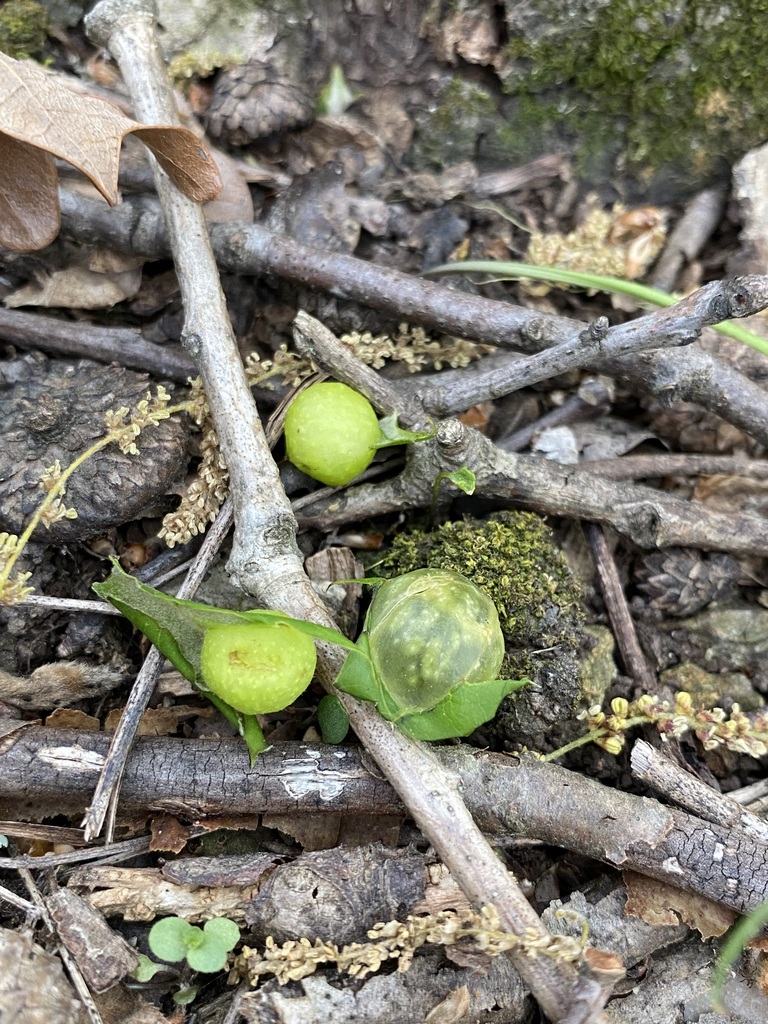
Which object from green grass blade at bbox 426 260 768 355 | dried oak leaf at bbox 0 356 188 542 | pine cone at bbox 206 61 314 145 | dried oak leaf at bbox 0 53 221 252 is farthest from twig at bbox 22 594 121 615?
pine cone at bbox 206 61 314 145

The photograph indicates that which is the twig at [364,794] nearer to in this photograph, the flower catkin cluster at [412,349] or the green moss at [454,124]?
the flower catkin cluster at [412,349]

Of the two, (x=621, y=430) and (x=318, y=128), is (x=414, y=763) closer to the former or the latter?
(x=621, y=430)

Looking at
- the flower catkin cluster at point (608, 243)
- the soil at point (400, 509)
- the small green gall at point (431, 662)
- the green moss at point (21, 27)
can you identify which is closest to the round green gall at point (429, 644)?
the small green gall at point (431, 662)

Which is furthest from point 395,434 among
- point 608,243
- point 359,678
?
point 608,243

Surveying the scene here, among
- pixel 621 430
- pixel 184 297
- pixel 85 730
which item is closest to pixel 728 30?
pixel 621 430

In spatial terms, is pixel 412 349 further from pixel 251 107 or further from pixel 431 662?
pixel 431 662
